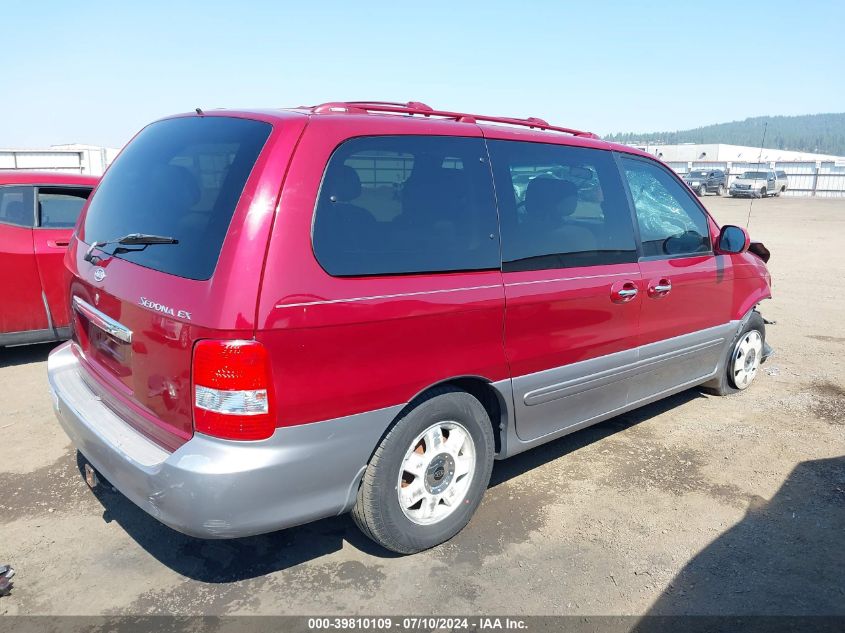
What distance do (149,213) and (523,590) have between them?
7.39 feet

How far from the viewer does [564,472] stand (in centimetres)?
382

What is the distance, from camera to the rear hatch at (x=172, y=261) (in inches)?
88.4

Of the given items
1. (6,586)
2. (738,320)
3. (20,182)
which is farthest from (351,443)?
(20,182)

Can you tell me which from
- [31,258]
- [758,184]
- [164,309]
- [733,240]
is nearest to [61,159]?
[31,258]

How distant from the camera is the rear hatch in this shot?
2246mm

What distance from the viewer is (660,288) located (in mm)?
3848

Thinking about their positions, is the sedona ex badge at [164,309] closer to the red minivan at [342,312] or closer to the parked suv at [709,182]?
the red minivan at [342,312]

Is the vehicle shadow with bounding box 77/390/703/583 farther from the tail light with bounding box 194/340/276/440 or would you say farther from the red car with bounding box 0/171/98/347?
the red car with bounding box 0/171/98/347

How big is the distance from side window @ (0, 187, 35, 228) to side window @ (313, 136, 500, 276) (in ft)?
13.6

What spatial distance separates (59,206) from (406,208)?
4287 millimetres

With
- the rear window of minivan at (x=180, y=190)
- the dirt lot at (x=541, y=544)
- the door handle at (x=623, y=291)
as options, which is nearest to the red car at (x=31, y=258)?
the dirt lot at (x=541, y=544)

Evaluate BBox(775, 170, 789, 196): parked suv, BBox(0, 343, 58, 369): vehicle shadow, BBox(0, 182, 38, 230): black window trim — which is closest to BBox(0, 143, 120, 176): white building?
BBox(0, 343, 58, 369): vehicle shadow

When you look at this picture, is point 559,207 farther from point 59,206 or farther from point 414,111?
point 59,206

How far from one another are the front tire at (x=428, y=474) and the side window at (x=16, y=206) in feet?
14.3
